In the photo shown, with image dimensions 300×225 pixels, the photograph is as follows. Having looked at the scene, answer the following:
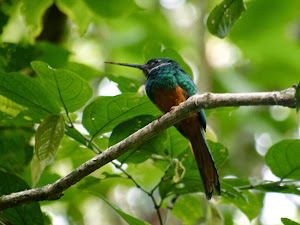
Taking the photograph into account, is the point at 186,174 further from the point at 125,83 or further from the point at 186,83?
the point at 186,83

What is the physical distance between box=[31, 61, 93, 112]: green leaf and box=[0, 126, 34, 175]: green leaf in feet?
1.44

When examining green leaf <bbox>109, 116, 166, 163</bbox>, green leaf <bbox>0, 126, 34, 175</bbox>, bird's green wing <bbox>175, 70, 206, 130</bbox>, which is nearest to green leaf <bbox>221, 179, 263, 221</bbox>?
green leaf <bbox>109, 116, 166, 163</bbox>

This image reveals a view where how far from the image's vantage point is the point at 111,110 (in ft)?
6.31

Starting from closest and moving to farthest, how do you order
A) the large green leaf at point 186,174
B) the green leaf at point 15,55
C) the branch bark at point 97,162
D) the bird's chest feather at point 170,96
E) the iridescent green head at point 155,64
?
the branch bark at point 97,162 < the large green leaf at point 186,174 < the green leaf at point 15,55 < the bird's chest feather at point 170,96 < the iridescent green head at point 155,64

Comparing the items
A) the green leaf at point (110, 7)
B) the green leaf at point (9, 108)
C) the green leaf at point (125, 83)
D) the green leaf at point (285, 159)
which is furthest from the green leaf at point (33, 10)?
the green leaf at point (285, 159)

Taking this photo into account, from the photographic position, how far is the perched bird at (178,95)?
2.20 m

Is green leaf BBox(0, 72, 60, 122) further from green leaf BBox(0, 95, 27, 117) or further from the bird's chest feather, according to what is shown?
the bird's chest feather

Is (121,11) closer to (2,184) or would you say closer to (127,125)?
(127,125)

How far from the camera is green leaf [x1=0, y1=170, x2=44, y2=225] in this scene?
1897 mm

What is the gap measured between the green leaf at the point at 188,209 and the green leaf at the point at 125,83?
70 cm

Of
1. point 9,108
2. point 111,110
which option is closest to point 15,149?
point 9,108

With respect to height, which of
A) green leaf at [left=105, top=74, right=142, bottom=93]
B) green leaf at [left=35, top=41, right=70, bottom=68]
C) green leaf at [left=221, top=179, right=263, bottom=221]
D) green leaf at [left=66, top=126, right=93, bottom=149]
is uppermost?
green leaf at [left=35, top=41, right=70, bottom=68]

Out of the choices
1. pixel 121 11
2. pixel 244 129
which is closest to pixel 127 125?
pixel 121 11

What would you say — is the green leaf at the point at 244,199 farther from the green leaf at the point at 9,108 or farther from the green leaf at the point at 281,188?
the green leaf at the point at 9,108
